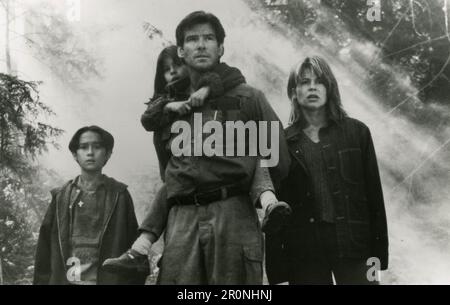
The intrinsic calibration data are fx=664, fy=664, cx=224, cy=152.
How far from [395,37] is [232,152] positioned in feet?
4.52

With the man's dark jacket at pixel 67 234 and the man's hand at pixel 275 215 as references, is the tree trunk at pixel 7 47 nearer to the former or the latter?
the man's dark jacket at pixel 67 234

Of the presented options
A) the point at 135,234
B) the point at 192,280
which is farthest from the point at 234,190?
the point at 135,234

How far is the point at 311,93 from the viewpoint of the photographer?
3502mm

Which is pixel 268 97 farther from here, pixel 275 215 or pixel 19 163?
pixel 19 163

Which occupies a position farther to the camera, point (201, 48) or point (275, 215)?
point (201, 48)

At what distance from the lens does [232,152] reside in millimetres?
3172

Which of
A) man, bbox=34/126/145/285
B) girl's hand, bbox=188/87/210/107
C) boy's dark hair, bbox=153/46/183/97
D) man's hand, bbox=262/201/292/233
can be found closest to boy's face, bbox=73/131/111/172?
man, bbox=34/126/145/285

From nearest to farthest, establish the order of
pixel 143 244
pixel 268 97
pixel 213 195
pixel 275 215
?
1. pixel 275 215
2. pixel 213 195
3. pixel 143 244
4. pixel 268 97

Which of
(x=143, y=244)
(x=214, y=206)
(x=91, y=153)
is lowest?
(x=143, y=244)

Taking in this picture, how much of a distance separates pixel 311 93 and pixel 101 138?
1.19m

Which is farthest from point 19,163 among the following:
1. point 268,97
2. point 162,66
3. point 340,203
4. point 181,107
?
point 340,203

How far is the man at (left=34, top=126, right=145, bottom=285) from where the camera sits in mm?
3502

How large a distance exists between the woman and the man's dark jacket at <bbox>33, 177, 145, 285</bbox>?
776 millimetres
